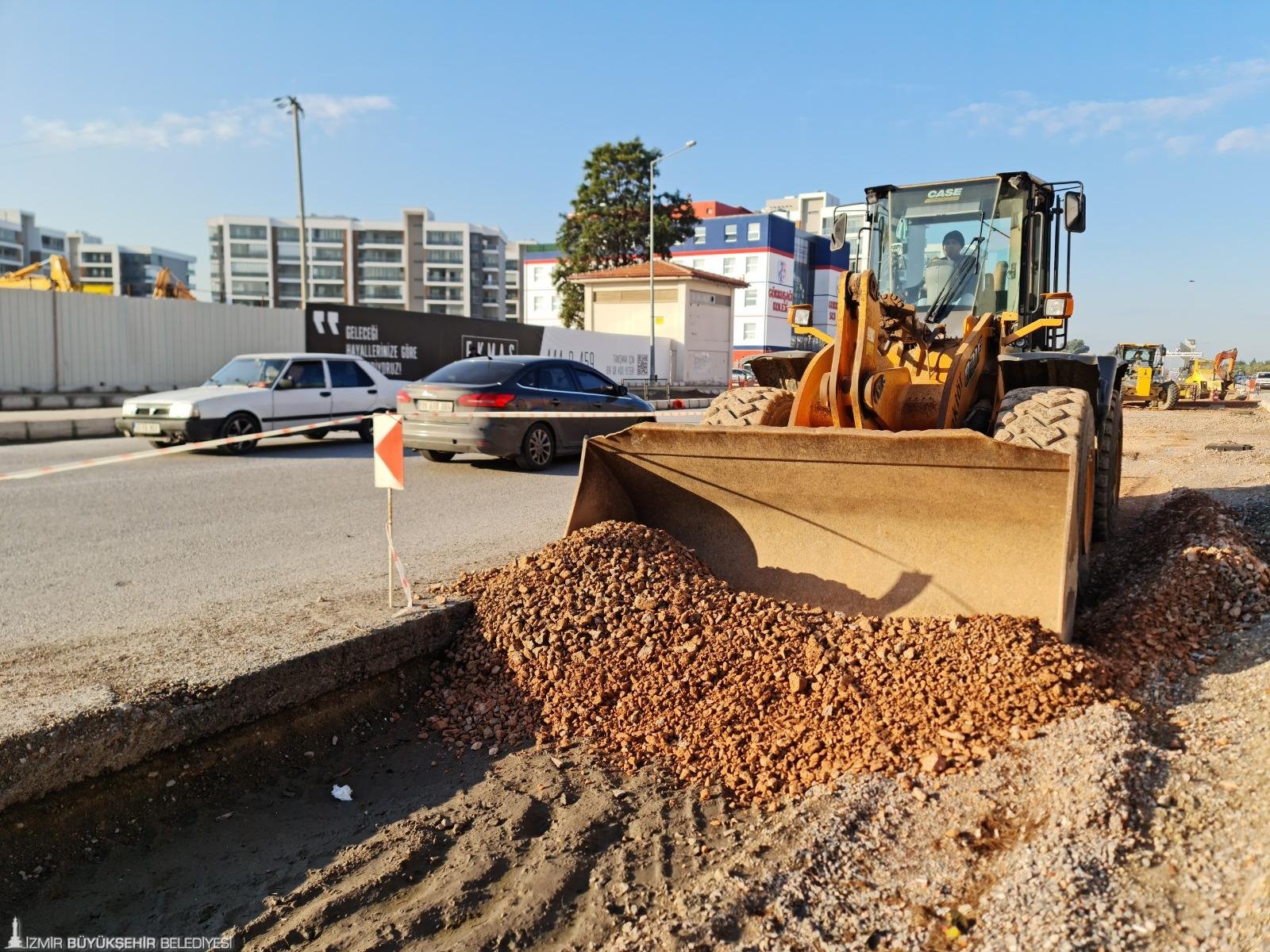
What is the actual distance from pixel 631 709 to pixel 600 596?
76 centimetres

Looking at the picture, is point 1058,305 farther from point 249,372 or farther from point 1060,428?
point 249,372

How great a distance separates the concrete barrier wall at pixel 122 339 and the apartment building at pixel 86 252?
11712cm

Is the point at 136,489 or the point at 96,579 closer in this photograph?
the point at 96,579

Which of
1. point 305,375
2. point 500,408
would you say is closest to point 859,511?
point 500,408

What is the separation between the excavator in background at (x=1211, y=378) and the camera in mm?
35969

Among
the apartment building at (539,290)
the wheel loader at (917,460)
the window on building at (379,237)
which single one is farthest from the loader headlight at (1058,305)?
the window on building at (379,237)

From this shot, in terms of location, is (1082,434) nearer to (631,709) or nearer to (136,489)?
(631,709)

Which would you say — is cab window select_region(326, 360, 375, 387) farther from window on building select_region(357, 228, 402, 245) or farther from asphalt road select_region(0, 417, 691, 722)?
window on building select_region(357, 228, 402, 245)

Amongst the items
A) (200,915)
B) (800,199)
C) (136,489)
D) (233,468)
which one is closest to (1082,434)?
(200,915)

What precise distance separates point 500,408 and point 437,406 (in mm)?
819

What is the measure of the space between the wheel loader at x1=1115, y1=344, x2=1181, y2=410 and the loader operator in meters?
25.7

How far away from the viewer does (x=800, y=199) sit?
103875 mm

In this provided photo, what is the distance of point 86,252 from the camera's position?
441 feet

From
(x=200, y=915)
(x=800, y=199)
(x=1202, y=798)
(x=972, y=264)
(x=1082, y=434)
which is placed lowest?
(x=200, y=915)
